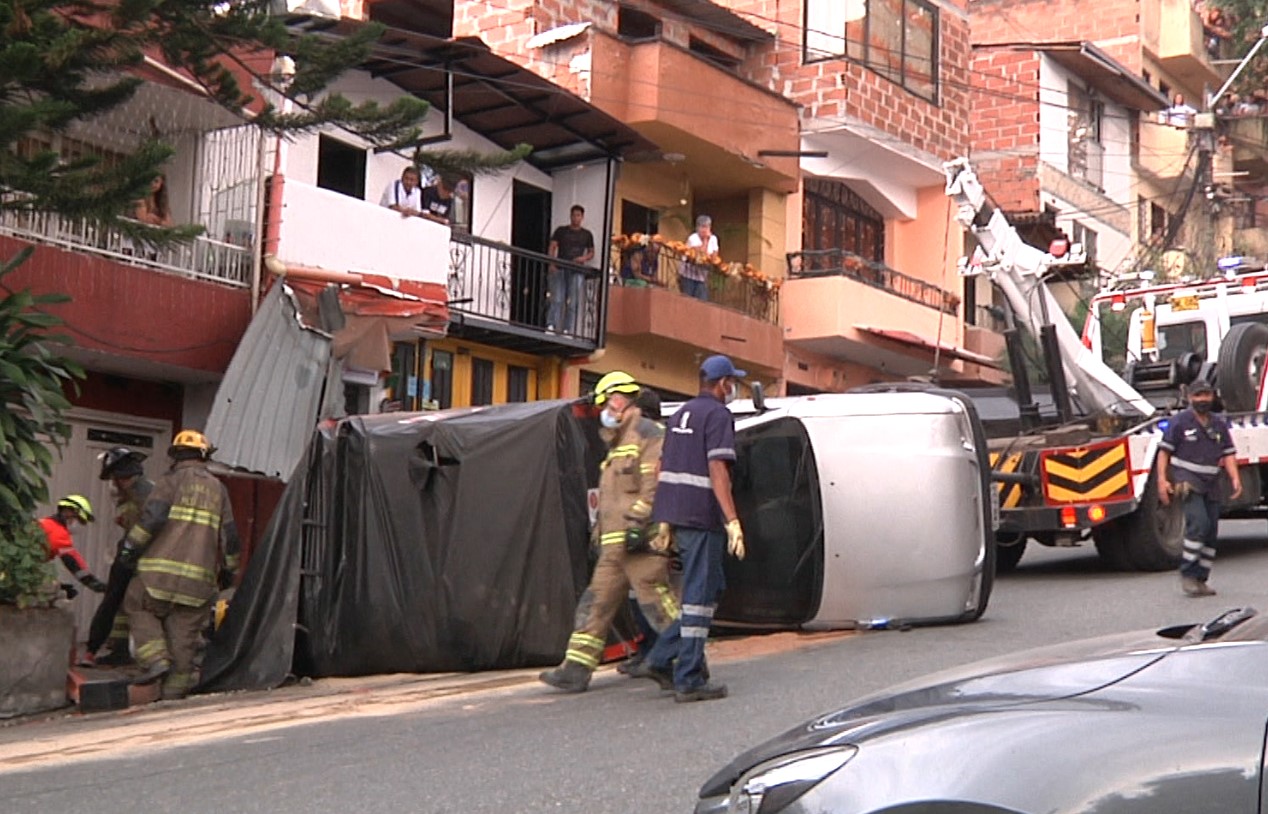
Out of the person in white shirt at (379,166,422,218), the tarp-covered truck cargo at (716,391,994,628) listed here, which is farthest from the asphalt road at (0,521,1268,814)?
the person in white shirt at (379,166,422,218)

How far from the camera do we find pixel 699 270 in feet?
80.4

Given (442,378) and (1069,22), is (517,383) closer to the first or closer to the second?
(442,378)

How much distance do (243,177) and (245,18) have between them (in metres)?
5.33

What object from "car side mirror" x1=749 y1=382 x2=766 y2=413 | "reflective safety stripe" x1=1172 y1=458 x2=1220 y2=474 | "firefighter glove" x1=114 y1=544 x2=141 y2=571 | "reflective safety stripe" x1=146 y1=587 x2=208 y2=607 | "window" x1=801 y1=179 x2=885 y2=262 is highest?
"window" x1=801 y1=179 x2=885 y2=262

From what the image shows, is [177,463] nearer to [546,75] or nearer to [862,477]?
[862,477]

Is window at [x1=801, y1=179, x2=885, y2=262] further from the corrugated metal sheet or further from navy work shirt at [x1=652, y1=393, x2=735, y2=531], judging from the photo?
navy work shirt at [x1=652, y1=393, x2=735, y2=531]

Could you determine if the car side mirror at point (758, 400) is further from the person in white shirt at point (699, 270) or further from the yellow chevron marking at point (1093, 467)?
the person in white shirt at point (699, 270)

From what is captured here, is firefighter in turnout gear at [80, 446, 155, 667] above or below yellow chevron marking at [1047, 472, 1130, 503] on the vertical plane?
below

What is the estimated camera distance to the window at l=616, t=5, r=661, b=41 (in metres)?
25.1

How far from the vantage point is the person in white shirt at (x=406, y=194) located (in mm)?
18359

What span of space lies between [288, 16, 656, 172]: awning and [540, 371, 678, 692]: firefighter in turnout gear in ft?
30.9

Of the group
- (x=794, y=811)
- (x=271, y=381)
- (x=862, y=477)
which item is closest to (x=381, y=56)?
(x=271, y=381)

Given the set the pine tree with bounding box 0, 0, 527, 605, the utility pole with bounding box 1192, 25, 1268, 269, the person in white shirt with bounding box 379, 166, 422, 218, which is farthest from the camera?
the utility pole with bounding box 1192, 25, 1268, 269

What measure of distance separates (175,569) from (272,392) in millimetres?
3888
